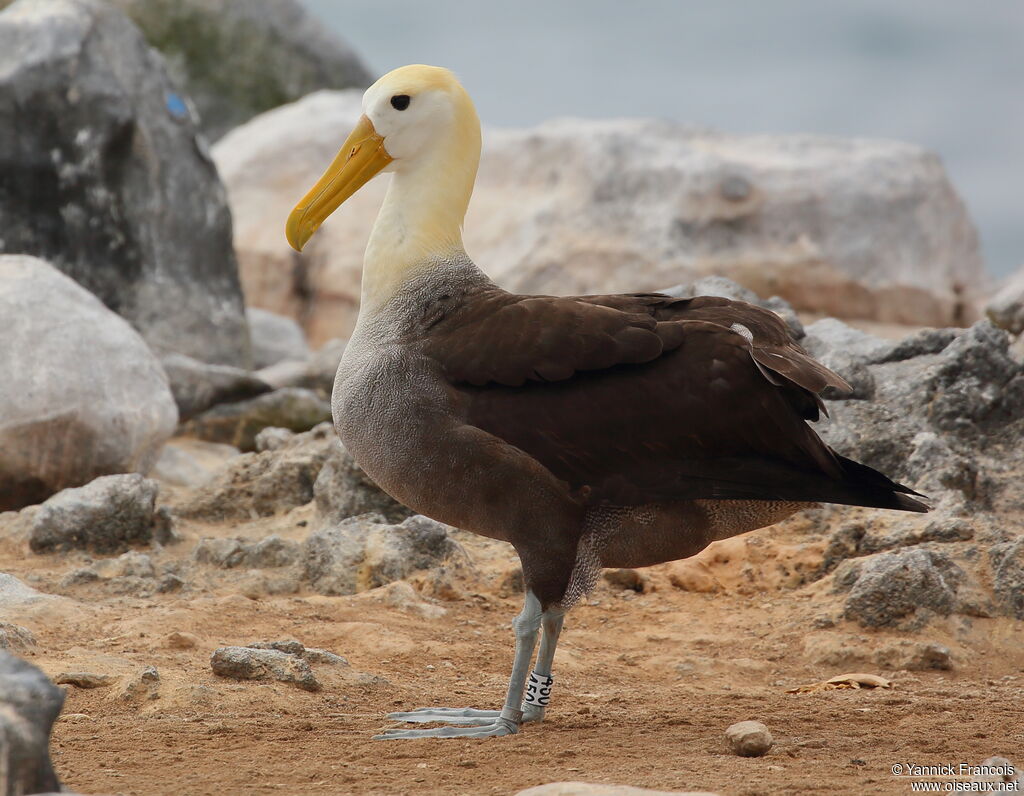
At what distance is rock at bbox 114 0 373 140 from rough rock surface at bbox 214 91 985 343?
895 centimetres

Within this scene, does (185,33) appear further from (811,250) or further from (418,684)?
(418,684)

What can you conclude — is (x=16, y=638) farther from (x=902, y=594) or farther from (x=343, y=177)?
(x=902, y=594)

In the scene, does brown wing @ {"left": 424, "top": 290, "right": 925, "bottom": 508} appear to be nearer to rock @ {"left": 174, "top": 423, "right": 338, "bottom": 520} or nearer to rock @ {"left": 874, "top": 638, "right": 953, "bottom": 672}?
rock @ {"left": 874, "top": 638, "right": 953, "bottom": 672}

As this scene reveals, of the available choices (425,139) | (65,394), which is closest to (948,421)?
(425,139)

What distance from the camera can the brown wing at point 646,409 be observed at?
5.07m

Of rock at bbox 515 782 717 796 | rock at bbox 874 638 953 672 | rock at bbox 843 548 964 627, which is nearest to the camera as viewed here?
rock at bbox 515 782 717 796

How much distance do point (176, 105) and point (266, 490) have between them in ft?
19.2

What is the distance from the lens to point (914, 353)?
27.3ft

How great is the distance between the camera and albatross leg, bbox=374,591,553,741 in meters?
5.07

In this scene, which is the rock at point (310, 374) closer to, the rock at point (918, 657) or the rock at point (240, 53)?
the rock at point (918, 657)

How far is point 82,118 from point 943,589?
29.4 ft

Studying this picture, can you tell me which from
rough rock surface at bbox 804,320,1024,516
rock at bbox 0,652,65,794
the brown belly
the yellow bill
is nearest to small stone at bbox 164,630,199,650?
the yellow bill

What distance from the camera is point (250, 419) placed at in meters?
11.6

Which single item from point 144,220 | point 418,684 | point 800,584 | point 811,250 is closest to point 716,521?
point 418,684
